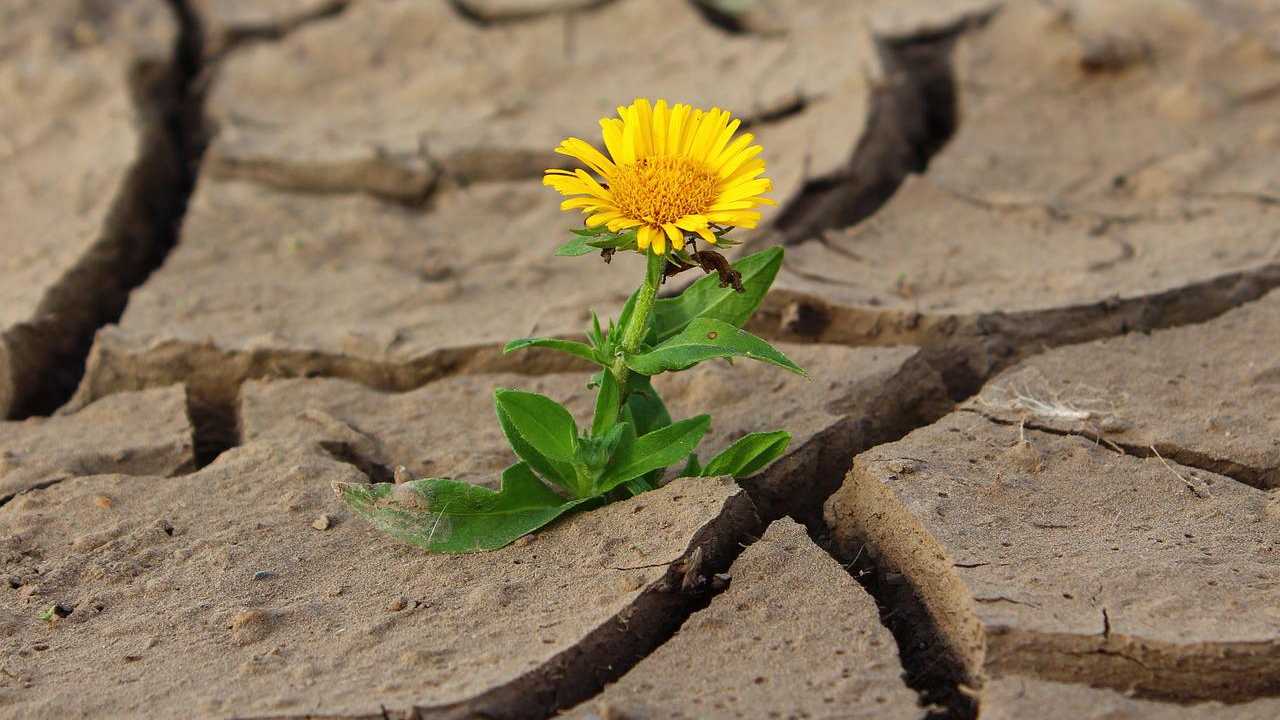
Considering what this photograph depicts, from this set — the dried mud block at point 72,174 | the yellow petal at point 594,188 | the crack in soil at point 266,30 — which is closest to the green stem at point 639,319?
the yellow petal at point 594,188

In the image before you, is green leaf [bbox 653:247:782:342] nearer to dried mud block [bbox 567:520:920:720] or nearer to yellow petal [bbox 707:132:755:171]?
yellow petal [bbox 707:132:755:171]

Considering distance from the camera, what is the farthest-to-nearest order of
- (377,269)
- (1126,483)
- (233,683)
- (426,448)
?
(377,269)
(426,448)
(1126,483)
(233,683)

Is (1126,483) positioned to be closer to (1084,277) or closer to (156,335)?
(1084,277)

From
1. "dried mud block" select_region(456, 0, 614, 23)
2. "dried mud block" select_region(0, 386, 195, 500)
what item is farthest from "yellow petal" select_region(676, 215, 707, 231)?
"dried mud block" select_region(456, 0, 614, 23)

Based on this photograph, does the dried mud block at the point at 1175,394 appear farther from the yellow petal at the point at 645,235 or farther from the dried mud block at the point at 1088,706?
the yellow petal at the point at 645,235

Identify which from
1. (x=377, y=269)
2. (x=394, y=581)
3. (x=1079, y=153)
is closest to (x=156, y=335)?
(x=377, y=269)

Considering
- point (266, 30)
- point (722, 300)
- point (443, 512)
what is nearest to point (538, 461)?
point (443, 512)
